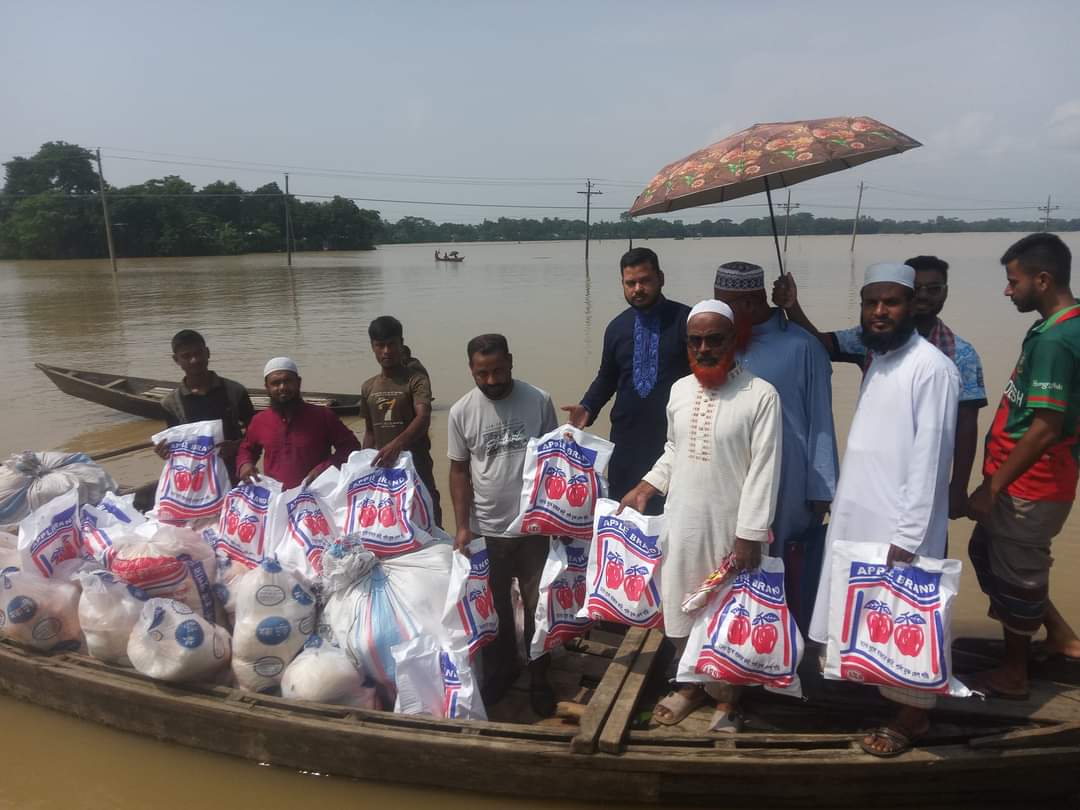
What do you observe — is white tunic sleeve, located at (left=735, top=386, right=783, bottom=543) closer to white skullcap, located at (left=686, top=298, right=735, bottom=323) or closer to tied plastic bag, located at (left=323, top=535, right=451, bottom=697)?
white skullcap, located at (left=686, top=298, right=735, bottom=323)

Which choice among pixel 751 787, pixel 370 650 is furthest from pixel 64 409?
pixel 751 787

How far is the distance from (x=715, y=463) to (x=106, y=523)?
10.5 ft

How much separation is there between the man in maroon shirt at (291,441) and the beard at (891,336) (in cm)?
255

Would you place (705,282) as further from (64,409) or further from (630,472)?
(630,472)

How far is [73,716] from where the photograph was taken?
11.7ft

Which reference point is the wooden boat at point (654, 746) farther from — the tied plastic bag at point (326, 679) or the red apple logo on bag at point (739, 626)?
the red apple logo on bag at point (739, 626)

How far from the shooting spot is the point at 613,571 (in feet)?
9.78

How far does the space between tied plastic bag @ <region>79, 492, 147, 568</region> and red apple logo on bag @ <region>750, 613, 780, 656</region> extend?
2938 millimetres

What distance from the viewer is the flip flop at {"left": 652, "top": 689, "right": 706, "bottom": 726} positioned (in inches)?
115

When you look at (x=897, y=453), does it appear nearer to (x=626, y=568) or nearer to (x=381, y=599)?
(x=626, y=568)

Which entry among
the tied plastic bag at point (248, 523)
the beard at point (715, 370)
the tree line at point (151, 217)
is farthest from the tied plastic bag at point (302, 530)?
the tree line at point (151, 217)

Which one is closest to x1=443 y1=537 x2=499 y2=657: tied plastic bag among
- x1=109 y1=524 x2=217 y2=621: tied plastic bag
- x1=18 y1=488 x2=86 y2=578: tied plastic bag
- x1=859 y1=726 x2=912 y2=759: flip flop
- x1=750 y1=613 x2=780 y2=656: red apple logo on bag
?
x1=750 y1=613 x2=780 y2=656: red apple logo on bag

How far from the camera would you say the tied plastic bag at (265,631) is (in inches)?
125

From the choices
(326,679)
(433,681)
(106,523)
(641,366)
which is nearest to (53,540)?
(106,523)
